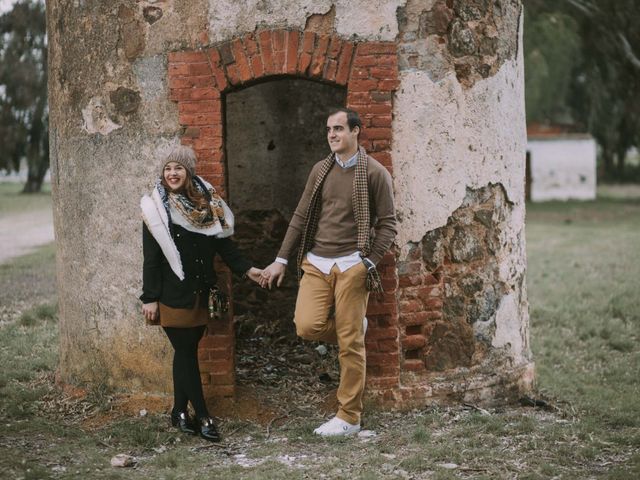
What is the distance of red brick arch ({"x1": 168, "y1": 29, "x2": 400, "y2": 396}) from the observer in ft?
17.8

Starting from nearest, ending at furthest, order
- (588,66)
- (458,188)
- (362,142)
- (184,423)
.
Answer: (184,423), (362,142), (458,188), (588,66)

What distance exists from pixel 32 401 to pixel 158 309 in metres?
1.69

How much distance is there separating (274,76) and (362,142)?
0.75m

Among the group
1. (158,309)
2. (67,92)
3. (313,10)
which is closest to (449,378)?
(158,309)

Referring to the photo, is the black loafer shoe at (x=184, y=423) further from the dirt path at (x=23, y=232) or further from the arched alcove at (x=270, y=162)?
the dirt path at (x=23, y=232)

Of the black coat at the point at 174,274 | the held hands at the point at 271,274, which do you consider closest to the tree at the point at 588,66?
the held hands at the point at 271,274

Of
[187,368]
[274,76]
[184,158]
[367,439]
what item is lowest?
[367,439]

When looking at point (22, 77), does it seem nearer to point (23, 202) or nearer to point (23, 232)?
point (23, 202)

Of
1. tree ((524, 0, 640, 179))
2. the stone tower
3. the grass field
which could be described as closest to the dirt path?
the grass field

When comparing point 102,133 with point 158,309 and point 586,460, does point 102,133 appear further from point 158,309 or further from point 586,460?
point 586,460

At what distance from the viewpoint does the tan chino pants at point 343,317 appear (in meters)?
5.11

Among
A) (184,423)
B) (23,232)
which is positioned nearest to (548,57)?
(23,232)

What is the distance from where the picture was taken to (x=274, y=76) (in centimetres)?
550

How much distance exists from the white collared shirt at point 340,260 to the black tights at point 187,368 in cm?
87
